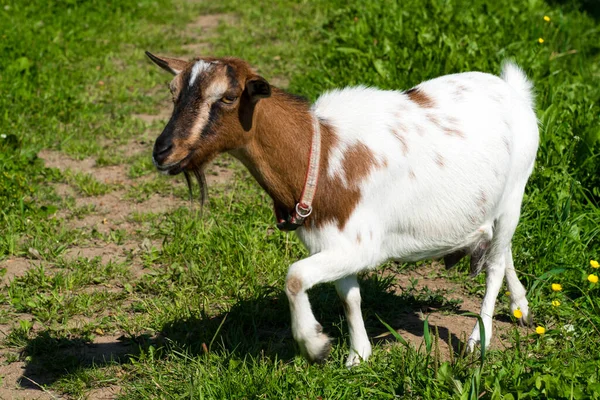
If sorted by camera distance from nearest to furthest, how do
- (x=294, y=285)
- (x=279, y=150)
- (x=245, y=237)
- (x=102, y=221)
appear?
(x=294, y=285) → (x=279, y=150) → (x=245, y=237) → (x=102, y=221)

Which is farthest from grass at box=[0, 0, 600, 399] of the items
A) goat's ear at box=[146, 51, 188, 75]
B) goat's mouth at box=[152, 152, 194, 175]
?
goat's ear at box=[146, 51, 188, 75]

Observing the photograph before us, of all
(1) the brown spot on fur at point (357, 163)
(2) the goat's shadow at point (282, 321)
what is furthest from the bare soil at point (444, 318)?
(1) the brown spot on fur at point (357, 163)

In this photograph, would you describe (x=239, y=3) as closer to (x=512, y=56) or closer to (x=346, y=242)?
(x=512, y=56)

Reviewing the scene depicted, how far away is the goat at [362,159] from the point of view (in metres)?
3.49

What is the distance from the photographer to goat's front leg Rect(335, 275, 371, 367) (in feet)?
13.0

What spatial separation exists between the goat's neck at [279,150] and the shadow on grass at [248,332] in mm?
869

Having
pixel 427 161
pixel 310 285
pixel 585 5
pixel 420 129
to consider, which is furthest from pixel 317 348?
pixel 585 5

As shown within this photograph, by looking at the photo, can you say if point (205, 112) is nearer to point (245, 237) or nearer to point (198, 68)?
point (198, 68)

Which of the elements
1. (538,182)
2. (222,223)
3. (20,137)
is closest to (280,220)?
(222,223)

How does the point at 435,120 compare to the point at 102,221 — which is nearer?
the point at 435,120

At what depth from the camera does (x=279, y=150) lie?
3.67 metres

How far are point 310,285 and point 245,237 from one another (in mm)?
1603

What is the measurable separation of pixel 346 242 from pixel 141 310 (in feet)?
5.28

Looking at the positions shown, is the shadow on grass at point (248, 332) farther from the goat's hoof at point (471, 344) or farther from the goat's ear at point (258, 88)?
the goat's ear at point (258, 88)
